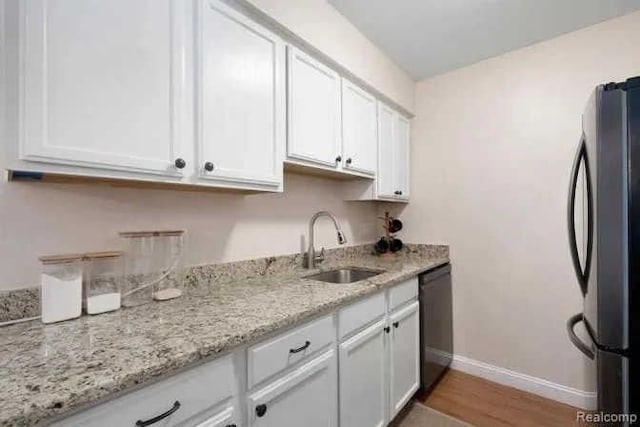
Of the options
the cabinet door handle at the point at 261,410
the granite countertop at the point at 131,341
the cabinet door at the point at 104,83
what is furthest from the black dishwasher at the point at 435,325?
the cabinet door at the point at 104,83

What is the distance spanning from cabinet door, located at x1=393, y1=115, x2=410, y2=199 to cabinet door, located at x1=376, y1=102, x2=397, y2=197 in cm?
6

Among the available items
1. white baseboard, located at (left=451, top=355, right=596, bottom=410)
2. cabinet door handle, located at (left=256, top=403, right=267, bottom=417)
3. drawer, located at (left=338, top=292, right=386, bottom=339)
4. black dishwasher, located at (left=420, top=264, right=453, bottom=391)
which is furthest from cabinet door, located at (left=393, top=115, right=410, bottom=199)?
cabinet door handle, located at (left=256, top=403, right=267, bottom=417)

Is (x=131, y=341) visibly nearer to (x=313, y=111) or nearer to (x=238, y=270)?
(x=238, y=270)

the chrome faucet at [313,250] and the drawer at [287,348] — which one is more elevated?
the chrome faucet at [313,250]

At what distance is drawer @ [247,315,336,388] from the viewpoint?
92cm

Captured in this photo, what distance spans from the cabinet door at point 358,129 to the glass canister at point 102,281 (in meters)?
1.30

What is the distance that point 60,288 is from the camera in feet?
3.06

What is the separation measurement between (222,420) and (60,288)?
2.17 feet

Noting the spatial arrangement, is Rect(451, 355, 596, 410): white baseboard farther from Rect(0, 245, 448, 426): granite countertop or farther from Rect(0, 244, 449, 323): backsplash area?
Rect(0, 245, 448, 426): granite countertop

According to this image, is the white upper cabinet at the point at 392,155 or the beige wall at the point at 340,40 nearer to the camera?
the beige wall at the point at 340,40

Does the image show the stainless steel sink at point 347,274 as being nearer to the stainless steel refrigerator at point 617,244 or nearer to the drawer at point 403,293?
the drawer at point 403,293

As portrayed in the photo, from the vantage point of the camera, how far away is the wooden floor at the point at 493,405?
5.80 ft

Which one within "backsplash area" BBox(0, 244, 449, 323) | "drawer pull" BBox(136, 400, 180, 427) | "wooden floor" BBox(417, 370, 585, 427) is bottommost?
"wooden floor" BBox(417, 370, 585, 427)

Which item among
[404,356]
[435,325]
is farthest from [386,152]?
[404,356]
